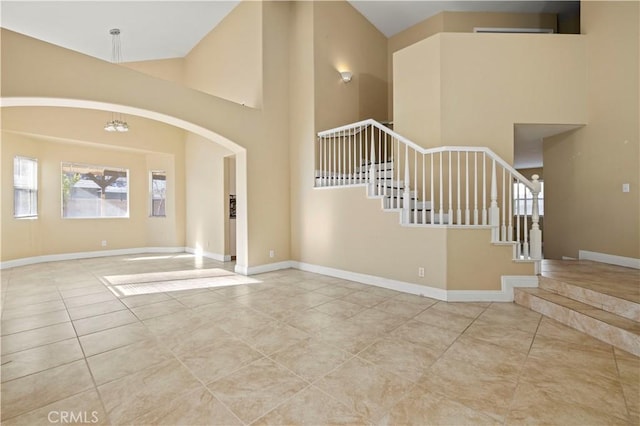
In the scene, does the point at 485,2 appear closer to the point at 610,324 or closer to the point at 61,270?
the point at 610,324

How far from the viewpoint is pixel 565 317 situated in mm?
2945

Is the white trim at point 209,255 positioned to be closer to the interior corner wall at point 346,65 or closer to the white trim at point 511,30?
the interior corner wall at point 346,65

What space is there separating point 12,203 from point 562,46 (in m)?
10.5

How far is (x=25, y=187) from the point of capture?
6273 millimetres

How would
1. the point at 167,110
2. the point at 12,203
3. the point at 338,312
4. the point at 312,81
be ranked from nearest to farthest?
1. the point at 338,312
2. the point at 167,110
3. the point at 312,81
4. the point at 12,203

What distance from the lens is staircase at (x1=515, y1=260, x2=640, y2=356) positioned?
8.27 feet

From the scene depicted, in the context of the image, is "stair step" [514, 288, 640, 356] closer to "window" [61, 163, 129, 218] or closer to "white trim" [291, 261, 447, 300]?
"white trim" [291, 261, 447, 300]

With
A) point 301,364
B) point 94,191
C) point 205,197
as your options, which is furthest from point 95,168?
point 301,364

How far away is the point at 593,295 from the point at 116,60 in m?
10.0

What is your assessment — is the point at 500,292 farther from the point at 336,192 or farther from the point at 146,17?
the point at 146,17

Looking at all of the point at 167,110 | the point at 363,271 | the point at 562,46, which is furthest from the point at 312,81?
the point at 562,46

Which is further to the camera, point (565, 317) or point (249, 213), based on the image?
point (249, 213)

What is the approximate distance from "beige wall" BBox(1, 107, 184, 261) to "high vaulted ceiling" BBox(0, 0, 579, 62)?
1.53m

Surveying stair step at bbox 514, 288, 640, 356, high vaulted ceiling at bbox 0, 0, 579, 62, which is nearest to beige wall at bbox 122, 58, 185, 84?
high vaulted ceiling at bbox 0, 0, 579, 62
